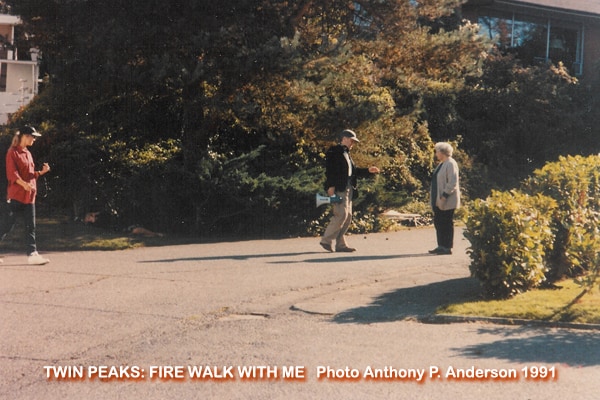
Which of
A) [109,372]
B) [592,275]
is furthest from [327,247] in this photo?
[109,372]

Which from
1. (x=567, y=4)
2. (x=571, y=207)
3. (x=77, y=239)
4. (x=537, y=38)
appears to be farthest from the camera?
(x=567, y=4)

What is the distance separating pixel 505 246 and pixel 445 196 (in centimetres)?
420

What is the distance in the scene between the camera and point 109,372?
6562 millimetres

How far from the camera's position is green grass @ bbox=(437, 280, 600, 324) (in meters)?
8.28

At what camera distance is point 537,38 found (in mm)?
33062

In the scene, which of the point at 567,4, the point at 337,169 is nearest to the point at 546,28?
the point at 567,4

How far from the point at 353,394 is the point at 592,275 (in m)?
3.80

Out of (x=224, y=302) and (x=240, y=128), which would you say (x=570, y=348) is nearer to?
(x=224, y=302)

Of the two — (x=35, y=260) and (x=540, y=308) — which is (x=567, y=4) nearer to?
(x=35, y=260)

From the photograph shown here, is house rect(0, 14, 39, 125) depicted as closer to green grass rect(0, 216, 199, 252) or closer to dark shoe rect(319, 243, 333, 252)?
green grass rect(0, 216, 199, 252)

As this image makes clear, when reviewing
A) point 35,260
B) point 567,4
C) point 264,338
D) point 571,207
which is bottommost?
point 264,338

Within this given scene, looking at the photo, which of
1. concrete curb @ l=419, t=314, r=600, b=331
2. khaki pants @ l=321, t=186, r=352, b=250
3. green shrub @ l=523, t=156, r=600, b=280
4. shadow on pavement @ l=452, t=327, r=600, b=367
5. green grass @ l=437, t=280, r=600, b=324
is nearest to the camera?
shadow on pavement @ l=452, t=327, r=600, b=367

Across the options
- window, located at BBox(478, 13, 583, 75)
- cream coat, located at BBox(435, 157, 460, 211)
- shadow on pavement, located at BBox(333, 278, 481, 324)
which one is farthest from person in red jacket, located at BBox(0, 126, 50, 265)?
window, located at BBox(478, 13, 583, 75)

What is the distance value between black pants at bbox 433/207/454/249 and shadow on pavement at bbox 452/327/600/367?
5.40 meters
